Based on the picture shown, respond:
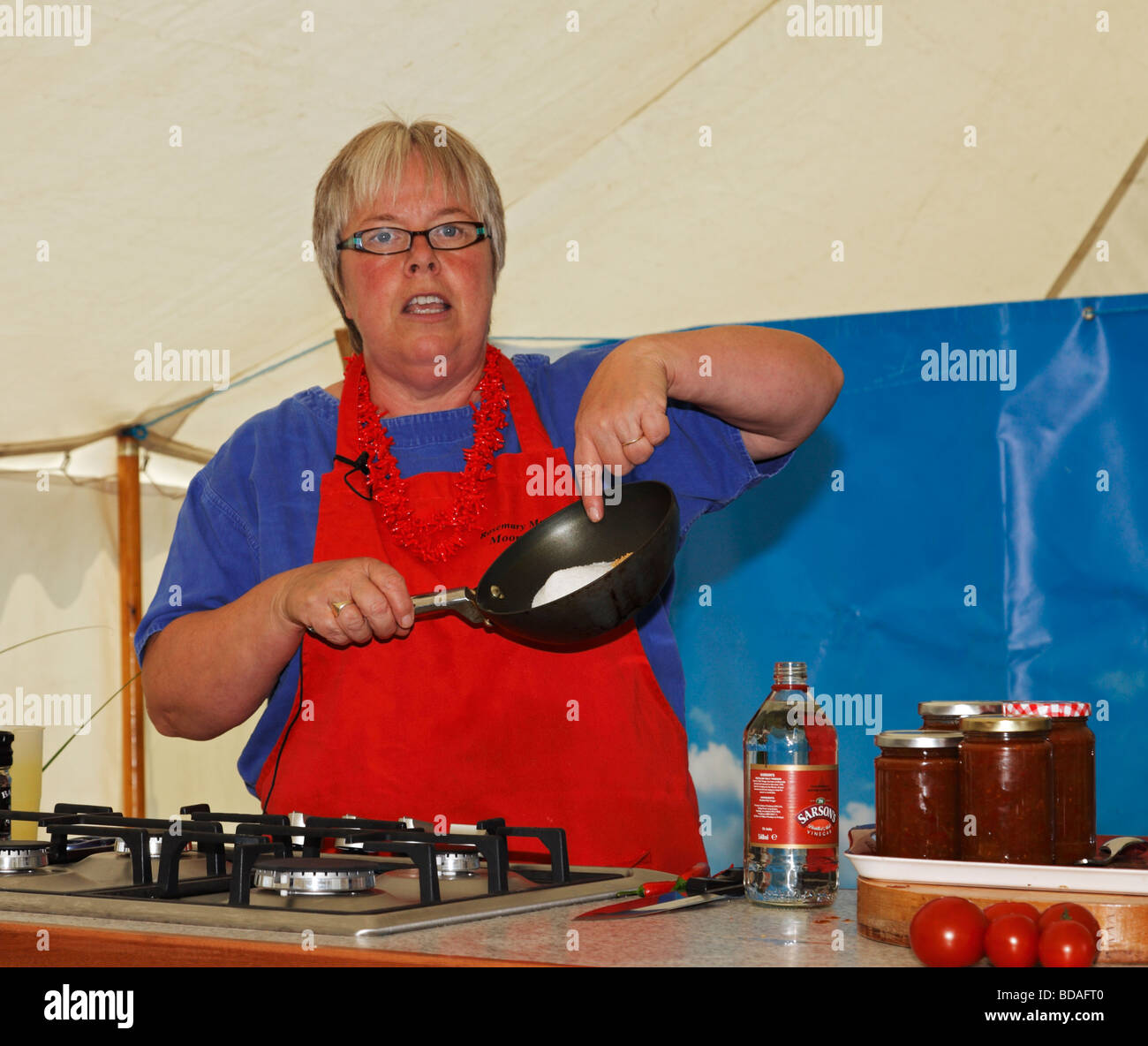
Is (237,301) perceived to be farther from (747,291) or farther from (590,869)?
(590,869)

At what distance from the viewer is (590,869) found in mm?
1126

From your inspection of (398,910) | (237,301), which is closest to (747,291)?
(237,301)

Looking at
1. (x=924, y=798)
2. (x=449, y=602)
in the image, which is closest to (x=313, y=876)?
(x=449, y=602)

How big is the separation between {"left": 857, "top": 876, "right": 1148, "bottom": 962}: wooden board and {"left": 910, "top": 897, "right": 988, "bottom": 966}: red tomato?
2.1 inches

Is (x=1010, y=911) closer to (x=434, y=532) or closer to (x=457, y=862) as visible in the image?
(x=457, y=862)

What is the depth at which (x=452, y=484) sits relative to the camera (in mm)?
1481

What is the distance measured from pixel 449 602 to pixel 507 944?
1.56 ft

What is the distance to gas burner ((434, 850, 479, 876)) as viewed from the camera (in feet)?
3.43

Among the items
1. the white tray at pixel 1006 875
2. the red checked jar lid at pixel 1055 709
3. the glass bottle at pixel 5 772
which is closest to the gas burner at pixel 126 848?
the glass bottle at pixel 5 772

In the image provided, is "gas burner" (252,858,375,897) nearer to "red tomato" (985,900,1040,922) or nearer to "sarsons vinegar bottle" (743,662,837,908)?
"sarsons vinegar bottle" (743,662,837,908)

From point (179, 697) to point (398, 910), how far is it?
0.66m

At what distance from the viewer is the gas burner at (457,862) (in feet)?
3.43

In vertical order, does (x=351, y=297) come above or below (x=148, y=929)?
above

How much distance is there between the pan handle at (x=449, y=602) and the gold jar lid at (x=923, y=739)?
17.2 inches
